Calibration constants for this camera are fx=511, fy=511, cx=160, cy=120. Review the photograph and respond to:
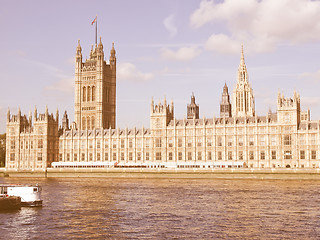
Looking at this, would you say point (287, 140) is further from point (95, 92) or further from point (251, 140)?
point (95, 92)

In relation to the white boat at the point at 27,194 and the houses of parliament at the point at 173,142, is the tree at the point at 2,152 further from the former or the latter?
the white boat at the point at 27,194

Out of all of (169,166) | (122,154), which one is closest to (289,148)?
(169,166)

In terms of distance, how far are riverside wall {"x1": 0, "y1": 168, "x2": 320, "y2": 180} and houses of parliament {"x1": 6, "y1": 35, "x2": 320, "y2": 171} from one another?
6168mm

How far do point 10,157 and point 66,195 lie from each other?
8764cm

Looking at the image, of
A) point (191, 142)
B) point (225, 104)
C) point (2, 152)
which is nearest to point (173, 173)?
point (191, 142)

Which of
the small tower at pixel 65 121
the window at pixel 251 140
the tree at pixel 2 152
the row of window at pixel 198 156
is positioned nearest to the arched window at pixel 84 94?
the small tower at pixel 65 121

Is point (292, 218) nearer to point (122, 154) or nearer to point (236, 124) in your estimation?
point (236, 124)

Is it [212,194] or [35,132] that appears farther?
[35,132]

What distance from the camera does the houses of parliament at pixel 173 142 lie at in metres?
126

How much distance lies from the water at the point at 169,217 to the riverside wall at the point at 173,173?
36.2m

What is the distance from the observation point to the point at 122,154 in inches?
5733

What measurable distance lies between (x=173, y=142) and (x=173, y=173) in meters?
17.8

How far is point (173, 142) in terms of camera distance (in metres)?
139

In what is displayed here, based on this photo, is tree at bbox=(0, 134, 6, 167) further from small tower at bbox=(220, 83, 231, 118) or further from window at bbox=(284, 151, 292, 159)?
window at bbox=(284, 151, 292, 159)
